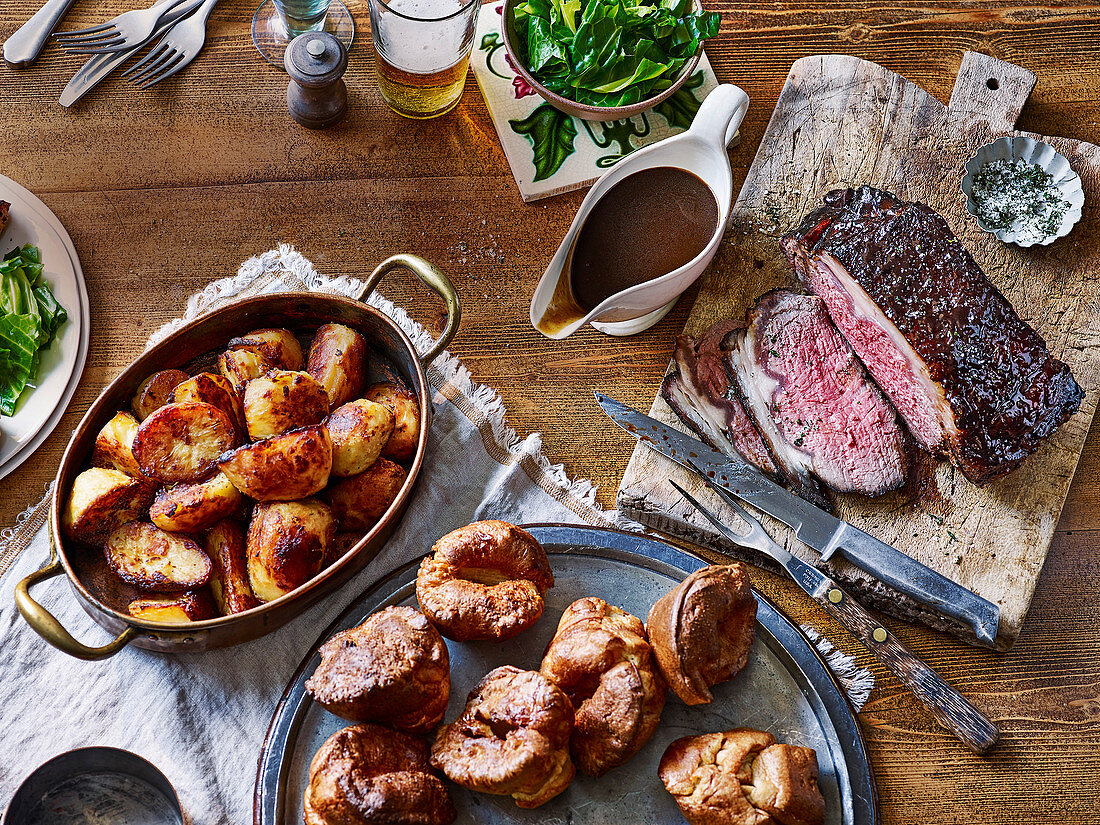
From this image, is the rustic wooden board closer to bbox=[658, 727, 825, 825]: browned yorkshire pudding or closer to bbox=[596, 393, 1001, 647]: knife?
bbox=[596, 393, 1001, 647]: knife

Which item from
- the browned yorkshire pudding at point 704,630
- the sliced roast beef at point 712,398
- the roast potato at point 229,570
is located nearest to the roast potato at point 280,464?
the roast potato at point 229,570

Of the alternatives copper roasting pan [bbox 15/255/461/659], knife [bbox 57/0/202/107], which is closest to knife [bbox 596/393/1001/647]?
copper roasting pan [bbox 15/255/461/659]

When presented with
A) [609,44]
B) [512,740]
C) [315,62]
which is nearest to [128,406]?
[315,62]

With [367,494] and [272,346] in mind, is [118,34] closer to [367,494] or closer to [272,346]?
[272,346]

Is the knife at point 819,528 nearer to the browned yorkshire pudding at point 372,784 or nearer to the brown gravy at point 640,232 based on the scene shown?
the brown gravy at point 640,232

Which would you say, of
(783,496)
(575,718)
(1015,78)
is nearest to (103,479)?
(575,718)

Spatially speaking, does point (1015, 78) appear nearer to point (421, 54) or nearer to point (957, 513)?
point (957, 513)
